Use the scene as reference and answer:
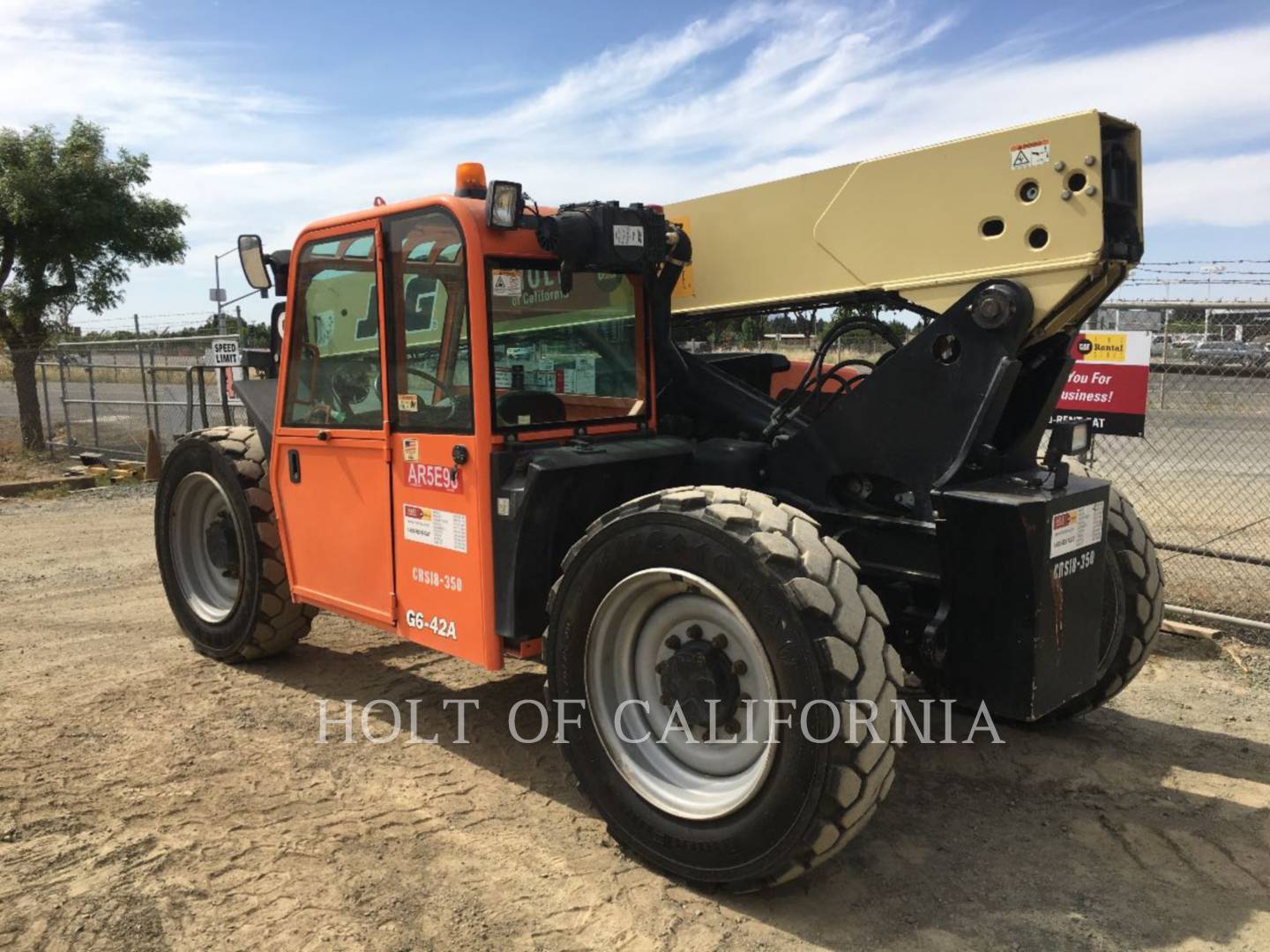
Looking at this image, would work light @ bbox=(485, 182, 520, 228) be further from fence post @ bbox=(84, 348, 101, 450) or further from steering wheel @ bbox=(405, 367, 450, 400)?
fence post @ bbox=(84, 348, 101, 450)

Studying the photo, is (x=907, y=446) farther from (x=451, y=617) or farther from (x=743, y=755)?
(x=451, y=617)

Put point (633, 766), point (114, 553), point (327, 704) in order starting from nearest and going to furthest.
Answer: point (633, 766), point (327, 704), point (114, 553)

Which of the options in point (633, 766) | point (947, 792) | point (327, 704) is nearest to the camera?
point (633, 766)

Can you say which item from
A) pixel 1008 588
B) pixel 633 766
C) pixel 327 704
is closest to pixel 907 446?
pixel 1008 588

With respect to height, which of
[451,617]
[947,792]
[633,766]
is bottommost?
[947,792]

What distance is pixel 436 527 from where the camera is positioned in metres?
3.92

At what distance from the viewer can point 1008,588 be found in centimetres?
321

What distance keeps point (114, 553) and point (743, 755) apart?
700 cm

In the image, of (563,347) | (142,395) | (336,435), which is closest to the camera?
(563,347)

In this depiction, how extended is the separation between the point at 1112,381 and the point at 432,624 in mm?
4749

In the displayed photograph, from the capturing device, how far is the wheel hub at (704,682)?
320 cm

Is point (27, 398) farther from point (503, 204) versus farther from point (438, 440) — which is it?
point (503, 204)

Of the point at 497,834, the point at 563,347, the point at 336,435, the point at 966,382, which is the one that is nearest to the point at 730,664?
the point at 497,834

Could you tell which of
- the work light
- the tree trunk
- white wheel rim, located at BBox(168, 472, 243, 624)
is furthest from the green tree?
the work light
